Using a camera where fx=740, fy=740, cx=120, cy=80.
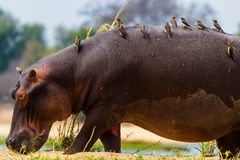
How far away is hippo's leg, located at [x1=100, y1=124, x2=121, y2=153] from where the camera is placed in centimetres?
664

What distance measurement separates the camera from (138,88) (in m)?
6.11

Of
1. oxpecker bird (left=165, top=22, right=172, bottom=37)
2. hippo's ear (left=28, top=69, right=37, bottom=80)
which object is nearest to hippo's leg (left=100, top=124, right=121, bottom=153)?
hippo's ear (left=28, top=69, right=37, bottom=80)

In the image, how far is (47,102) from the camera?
6195 mm

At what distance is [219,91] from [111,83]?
902 millimetres

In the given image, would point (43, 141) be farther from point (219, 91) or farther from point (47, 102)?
point (219, 91)

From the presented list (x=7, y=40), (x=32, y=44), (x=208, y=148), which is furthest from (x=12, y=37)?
(x=208, y=148)

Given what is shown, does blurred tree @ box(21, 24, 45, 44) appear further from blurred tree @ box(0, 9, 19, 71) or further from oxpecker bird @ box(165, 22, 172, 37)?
oxpecker bird @ box(165, 22, 172, 37)

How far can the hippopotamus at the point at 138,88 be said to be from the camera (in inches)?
240

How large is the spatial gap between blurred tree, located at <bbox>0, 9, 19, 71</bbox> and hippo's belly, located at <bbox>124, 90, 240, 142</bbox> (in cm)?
4865

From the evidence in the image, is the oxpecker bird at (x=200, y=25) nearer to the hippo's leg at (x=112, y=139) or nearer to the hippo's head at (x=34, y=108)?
the hippo's leg at (x=112, y=139)

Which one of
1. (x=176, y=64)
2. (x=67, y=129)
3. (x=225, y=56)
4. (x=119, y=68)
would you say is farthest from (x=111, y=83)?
(x=67, y=129)

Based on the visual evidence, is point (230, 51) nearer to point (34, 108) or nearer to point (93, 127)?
point (93, 127)

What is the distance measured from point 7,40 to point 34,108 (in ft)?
176

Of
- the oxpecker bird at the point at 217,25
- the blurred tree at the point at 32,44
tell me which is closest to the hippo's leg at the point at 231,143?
the oxpecker bird at the point at 217,25
